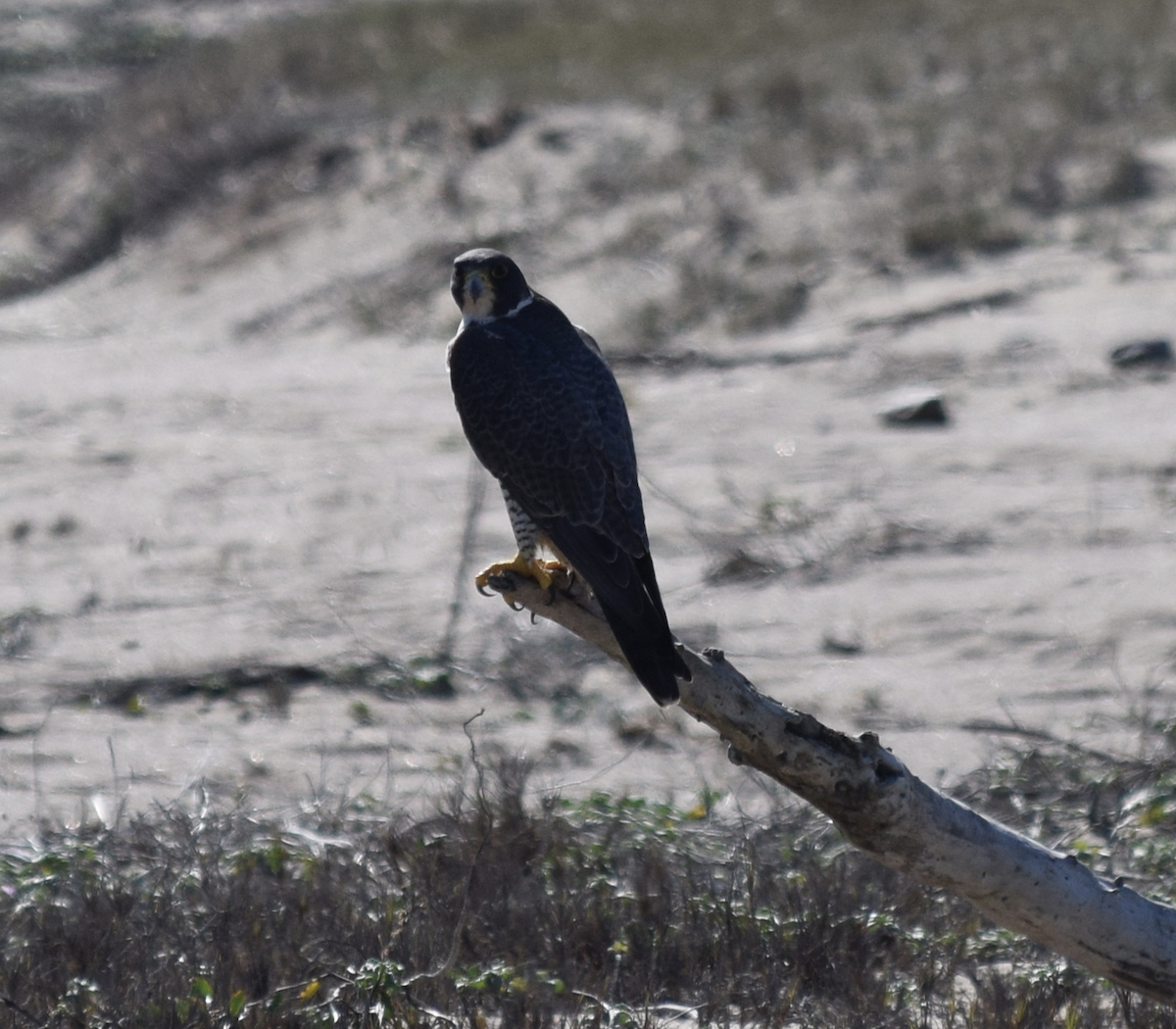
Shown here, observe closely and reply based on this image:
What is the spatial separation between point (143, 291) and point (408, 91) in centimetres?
506

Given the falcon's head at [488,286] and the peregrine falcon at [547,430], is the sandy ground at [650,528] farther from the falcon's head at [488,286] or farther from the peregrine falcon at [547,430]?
the falcon's head at [488,286]

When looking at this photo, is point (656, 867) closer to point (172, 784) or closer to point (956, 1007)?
point (956, 1007)

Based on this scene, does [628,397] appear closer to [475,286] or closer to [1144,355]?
[1144,355]

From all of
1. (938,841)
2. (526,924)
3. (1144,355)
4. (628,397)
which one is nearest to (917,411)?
(1144,355)

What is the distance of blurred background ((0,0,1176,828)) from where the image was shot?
5.56 meters

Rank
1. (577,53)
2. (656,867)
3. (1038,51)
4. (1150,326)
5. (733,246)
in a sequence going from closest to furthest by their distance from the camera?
(656,867), (1150,326), (733,246), (1038,51), (577,53)

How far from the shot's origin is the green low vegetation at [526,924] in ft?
11.0

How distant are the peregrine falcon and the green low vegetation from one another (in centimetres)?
67

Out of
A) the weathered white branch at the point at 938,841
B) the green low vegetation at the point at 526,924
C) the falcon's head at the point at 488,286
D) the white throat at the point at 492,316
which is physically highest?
the falcon's head at the point at 488,286

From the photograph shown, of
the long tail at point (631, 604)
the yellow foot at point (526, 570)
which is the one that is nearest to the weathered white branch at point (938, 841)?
the long tail at point (631, 604)

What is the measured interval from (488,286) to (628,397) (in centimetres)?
461

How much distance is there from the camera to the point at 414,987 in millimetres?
3420

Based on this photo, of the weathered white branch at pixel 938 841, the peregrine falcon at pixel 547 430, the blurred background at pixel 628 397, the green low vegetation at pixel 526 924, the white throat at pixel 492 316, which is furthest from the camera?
the blurred background at pixel 628 397

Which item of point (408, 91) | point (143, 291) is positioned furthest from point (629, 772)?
point (408, 91)
